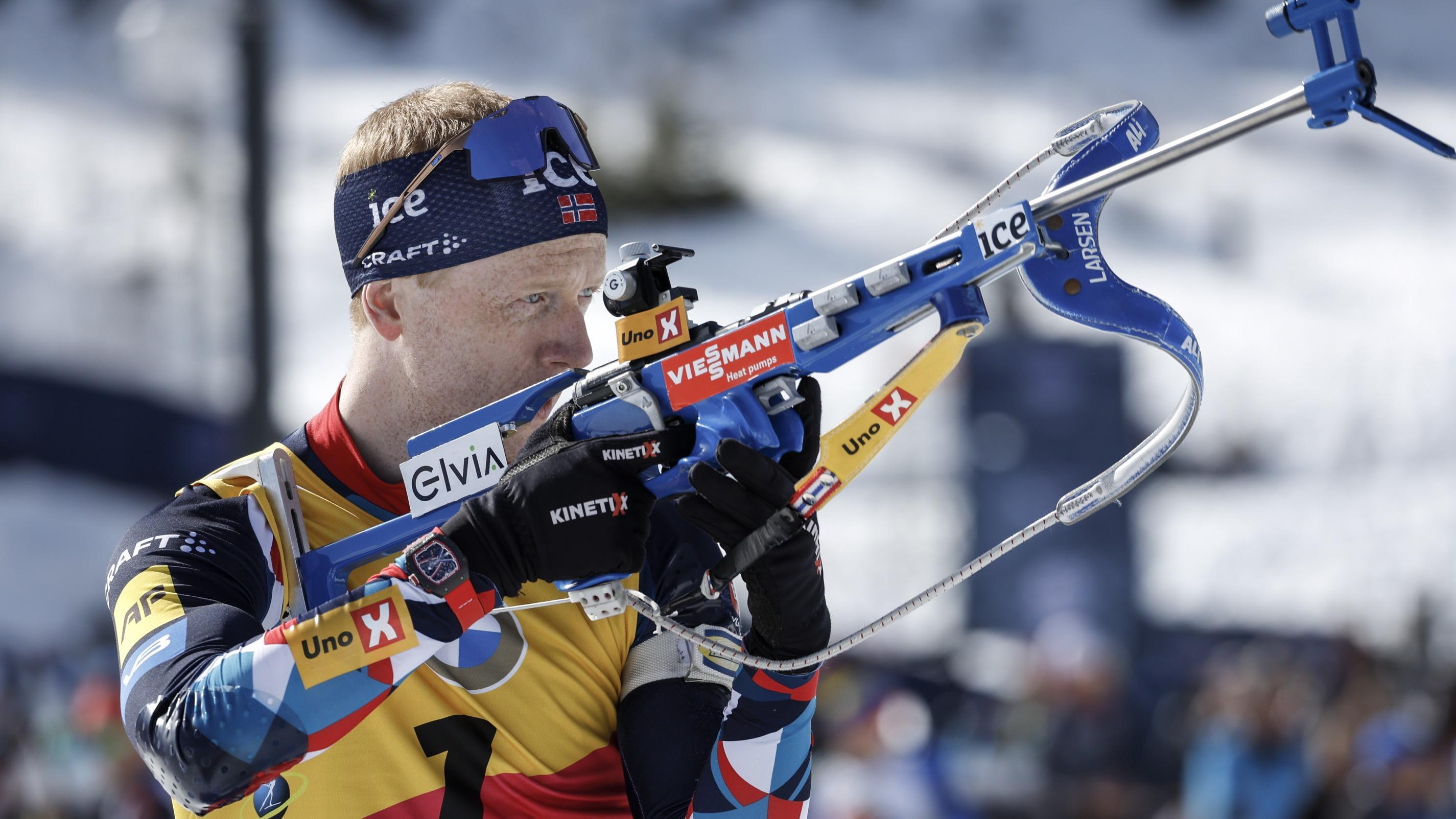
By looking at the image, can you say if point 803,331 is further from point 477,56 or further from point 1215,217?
point 477,56

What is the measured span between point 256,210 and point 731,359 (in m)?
4.68

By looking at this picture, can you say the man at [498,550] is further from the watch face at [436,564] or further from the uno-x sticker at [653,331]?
the uno-x sticker at [653,331]

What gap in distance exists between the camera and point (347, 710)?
2051mm

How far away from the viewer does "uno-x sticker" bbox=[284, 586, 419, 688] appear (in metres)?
2.03

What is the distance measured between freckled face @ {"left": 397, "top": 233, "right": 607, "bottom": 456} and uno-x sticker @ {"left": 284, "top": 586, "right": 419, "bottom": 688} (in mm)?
506

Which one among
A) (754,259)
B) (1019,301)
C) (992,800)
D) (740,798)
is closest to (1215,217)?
(754,259)

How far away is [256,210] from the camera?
631 cm

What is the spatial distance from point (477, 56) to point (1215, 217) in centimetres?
1524

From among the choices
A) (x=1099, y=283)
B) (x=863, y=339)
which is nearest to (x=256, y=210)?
(x=863, y=339)

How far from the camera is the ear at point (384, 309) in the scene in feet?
8.46

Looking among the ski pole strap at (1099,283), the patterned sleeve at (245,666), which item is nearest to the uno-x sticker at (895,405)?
the ski pole strap at (1099,283)

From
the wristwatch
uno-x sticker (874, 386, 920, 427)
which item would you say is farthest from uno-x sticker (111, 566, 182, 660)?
uno-x sticker (874, 386, 920, 427)

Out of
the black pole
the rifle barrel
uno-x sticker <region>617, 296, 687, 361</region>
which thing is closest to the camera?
the rifle barrel

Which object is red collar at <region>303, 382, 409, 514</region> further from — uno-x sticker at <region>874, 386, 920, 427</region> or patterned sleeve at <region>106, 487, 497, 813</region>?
uno-x sticker at <region>874, 386, 920, 427</region>
